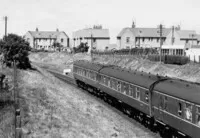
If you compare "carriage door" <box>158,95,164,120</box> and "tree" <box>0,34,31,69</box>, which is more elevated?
"tree" <box>0,34,31,69</box>

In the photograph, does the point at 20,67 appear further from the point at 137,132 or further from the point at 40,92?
the point at 137,132

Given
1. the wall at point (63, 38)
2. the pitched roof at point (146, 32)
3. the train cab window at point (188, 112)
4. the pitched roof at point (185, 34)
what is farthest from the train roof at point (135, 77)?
the wall at point (63, 38)

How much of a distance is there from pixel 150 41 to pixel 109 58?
2914 centimetres

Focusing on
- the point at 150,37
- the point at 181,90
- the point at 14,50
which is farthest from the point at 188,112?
the point at 150,37

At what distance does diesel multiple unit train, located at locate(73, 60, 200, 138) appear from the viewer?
15.6 meters

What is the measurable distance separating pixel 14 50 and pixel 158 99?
82.4 ft

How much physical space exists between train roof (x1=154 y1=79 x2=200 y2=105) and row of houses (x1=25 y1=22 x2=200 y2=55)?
52.0 m

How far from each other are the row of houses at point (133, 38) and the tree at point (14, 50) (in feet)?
117

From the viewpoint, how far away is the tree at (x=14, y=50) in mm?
39219

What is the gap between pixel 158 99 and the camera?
763 inches

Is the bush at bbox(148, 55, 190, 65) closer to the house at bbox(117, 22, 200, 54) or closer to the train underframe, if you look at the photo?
the train underframe

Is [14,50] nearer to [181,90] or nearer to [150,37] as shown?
[181,90]

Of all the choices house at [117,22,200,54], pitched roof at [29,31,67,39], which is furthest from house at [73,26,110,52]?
pitched roof at [29,31,67,39]

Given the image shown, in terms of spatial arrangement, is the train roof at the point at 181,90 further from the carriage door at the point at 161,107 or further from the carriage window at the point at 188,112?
the carriage door at the point at 161,107
